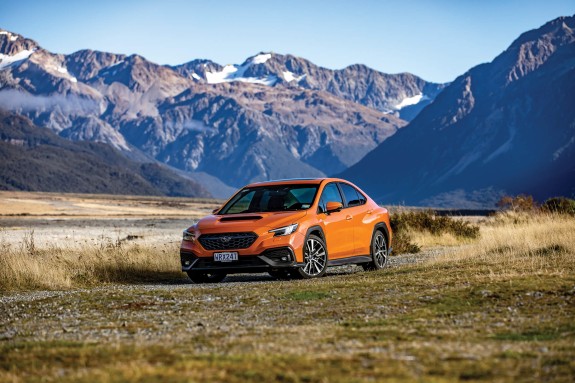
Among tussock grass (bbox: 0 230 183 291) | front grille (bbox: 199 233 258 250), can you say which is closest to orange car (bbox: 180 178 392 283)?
front grille (bbox: 199 233 258 250)

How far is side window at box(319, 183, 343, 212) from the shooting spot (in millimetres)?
16688

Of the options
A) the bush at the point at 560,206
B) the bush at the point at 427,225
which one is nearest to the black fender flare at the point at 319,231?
the bush at the point at 427,225

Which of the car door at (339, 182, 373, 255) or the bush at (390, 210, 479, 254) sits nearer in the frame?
the car door at (339, 182, 373, 255)

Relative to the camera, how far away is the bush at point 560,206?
31603 millimetres

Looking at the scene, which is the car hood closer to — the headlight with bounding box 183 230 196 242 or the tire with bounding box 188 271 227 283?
the headlight with bounding box 183 230 196 242

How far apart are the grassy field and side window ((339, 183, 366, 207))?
1.44m

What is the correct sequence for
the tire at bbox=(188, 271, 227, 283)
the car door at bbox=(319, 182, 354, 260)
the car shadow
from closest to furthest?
the car door at bbox=(319, 182, 354, 260), the tire at bbox=(188, 271, 227, 283), the car shadow

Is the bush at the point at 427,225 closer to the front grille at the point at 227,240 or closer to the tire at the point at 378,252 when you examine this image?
the tire at the point at 378,252

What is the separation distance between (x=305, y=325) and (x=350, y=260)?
24.3 feet

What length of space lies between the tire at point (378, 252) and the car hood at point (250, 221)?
7.66ft

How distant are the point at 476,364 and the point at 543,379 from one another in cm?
59

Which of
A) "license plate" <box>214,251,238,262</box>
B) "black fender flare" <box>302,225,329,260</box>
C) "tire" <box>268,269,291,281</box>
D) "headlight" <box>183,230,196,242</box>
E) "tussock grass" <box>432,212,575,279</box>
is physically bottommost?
"tussock grass" <box>432,212,575,279</box>

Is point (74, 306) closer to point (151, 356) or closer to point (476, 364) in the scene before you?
point (151, 356)

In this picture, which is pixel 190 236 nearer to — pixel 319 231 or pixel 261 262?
pixel 261 262
